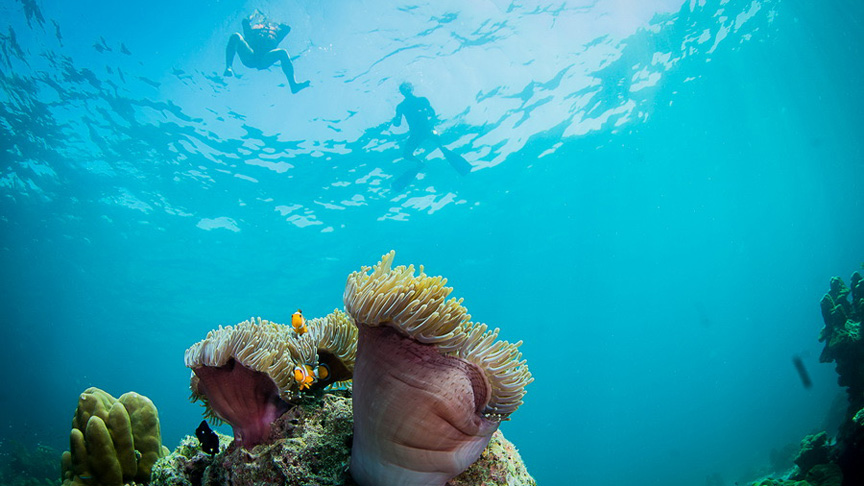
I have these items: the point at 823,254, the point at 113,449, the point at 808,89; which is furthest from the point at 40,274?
the point at 823,254

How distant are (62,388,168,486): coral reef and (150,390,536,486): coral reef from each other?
941mm

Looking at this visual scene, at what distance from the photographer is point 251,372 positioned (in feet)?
7.60

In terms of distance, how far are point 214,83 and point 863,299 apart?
70.7ft

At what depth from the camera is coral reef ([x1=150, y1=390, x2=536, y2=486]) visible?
7.09ft

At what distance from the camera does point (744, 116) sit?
28.8m

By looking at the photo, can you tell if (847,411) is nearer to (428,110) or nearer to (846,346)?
(846,346)

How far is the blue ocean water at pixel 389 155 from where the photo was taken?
1580cm

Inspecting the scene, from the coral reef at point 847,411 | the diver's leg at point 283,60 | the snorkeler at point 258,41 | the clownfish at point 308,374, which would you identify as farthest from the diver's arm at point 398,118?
the clownfish at point 308,374

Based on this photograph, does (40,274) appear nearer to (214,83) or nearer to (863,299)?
(214,83)

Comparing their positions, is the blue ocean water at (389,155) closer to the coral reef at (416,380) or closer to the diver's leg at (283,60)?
the diver's leg at (283,60)

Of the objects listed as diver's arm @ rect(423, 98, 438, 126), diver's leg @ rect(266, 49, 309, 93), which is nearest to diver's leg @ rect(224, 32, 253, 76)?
diver's leg @ rect(266, 49, 309, 93)

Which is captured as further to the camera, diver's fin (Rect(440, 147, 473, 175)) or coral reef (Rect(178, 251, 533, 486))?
diver's fin (Rect(440, 147, 473, 175))

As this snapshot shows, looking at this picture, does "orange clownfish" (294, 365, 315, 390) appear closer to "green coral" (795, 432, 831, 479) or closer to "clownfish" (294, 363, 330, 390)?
"clownfish" (294, 363, 330, 390)

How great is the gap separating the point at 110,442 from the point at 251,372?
1.97m
